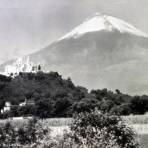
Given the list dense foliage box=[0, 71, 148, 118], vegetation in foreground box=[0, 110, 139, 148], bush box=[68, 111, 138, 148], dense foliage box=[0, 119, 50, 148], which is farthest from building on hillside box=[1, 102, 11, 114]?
bush box=[68, 111, 138, 148]

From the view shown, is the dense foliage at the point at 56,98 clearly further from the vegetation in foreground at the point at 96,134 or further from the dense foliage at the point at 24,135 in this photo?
the vegetation in foreground at the point at 96,134

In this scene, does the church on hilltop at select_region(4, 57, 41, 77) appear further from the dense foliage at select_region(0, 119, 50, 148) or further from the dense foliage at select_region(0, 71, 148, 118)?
the dense foliage at select_region(0, 119, 50, 148)

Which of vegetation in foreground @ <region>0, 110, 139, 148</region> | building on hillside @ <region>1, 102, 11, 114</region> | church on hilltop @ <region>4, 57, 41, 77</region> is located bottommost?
vegetation in foreground @ <region>0, 110, 139, 148</region>

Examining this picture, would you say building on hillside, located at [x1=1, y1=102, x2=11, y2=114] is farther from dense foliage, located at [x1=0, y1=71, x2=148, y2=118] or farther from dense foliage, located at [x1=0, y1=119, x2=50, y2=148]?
dense foliage, located at [x1=0, y1=119, x2=50, y2=148]

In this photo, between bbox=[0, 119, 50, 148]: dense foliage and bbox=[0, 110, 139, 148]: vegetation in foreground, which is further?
bbox=[0, 119, 50, 148]: dense foliage

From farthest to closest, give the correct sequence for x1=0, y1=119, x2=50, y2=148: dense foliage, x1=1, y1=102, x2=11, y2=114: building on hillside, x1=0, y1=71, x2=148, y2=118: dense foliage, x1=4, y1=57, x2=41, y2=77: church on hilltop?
1. x1=4, y1=57, x2=41, y2=77: church on hilltop
2. x1=1, y1=102, x2=11, y2=114: building on hillside
3. x1=0, y1=71, x2=148, y2=118: dense foliage
4. x1=0, y1=119, x2=50, y2=148: dense foliage

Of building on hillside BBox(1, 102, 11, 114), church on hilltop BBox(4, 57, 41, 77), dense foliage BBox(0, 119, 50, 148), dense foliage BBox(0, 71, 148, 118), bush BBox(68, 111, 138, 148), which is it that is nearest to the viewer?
bush BBox(68, 111, 138, 148)

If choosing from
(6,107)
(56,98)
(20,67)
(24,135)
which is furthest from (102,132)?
(20,67)

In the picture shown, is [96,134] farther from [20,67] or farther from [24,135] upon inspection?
[20,67]

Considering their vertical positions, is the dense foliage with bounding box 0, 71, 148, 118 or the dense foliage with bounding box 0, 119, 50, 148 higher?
the dense foliage with bounding box 0, 71, 148, 118
